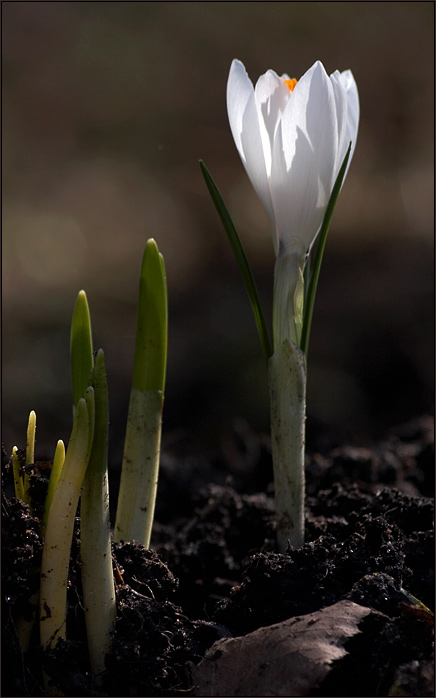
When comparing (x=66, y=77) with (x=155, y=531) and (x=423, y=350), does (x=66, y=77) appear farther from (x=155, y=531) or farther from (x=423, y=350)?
(x=155, y=531)

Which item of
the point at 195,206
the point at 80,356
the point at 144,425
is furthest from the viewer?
the point at 195,206

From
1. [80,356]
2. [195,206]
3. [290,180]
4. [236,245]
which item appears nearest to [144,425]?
[80,356]

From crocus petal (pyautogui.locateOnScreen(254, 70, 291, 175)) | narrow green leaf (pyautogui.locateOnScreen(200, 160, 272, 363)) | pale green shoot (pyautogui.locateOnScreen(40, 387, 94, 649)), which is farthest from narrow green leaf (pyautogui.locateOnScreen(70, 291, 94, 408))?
crocus petal (pyautogui.locateOnScreen(254, 70, 291, 175))

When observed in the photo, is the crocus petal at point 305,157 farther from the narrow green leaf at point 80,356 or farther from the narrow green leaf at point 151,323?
the narrow green leaf at point 80,356

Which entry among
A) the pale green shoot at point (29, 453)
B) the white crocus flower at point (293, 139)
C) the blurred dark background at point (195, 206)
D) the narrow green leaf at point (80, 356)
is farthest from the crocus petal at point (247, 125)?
the blurred dark background at point (195, 206)

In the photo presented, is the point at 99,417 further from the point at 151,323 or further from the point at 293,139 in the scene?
the point at 293,139
